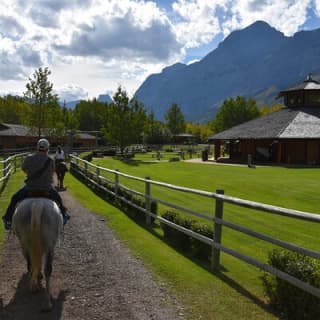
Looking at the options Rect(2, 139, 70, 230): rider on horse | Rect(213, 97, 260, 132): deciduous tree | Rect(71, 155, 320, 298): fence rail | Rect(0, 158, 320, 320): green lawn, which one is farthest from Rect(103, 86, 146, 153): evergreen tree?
Rect(2, 139, 70, 230): rider on horse

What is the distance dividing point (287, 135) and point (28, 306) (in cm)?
3654

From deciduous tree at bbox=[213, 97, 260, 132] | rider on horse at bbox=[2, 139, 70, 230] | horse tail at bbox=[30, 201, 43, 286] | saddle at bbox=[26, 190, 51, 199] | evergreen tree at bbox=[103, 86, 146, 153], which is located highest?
deciduous tree at bbox=[213, 97, 260, 132]

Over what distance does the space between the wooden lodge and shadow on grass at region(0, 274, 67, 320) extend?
32.1 metres

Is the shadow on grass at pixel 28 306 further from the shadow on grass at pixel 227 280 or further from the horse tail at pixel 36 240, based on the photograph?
the shadow on grass at pixel 227 280

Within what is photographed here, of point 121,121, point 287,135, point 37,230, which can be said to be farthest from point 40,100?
point 37,230

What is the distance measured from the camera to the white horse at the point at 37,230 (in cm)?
547

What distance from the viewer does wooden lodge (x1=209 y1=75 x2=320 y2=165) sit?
38.9 meters

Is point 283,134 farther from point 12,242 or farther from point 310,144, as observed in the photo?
point 12,242

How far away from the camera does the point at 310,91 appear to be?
157 ft

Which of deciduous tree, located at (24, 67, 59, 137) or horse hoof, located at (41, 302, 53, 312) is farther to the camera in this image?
deciduous tree, located at (24, 67, 59, 137)

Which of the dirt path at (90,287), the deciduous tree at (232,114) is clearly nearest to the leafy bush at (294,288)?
the dirt path at (90,287)

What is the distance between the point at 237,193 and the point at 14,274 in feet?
43.3

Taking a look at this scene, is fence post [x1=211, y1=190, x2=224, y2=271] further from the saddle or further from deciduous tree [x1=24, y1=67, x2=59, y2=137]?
deciduous tree [x1=24, y1=67, x2=59, y2=137]

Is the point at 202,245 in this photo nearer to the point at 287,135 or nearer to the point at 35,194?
the point at 35,194
